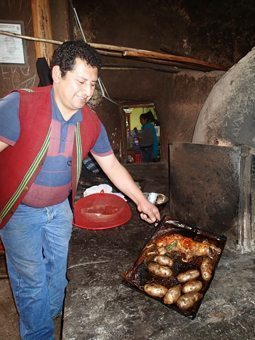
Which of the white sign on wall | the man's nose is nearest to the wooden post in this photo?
the white sign on wall

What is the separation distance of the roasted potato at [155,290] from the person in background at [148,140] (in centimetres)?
693

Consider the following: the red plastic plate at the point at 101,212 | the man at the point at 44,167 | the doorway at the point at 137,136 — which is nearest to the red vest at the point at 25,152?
the man at the point at 44,167

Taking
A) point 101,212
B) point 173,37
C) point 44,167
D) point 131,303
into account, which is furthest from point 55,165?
point 173,37

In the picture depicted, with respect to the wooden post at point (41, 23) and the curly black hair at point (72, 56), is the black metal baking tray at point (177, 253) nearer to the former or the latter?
the curly black hair at point (72, 56)

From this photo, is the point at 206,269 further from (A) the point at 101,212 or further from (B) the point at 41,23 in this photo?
(B) the point at 41,23

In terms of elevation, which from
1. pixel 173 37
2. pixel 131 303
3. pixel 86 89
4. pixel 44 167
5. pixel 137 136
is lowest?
pixel 131 303

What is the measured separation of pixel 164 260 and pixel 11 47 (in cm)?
423

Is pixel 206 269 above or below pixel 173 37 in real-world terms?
below

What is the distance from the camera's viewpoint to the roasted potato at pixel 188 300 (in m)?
1.98

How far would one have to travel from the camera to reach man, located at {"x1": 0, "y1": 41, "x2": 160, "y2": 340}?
88.1 inches

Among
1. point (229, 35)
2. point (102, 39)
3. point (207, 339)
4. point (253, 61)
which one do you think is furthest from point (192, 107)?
point (207, 339)

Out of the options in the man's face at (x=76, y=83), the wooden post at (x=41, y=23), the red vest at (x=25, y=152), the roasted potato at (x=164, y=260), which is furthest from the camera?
the wooden post at (x=41, y=23)

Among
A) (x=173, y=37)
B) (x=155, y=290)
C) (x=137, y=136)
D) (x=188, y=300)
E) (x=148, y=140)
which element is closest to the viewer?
(x=188, y=300)

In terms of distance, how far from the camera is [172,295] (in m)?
2.06
